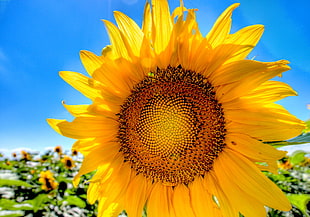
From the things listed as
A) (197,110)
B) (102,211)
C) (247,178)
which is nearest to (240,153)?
(247,178)

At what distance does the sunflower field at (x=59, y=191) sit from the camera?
121 inches

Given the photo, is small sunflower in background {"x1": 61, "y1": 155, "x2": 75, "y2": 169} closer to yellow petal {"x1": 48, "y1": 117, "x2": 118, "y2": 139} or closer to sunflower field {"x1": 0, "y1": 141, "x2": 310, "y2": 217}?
sunflower field {"x1": 0, "y1": 141, "x2": 310, "y2": 217}

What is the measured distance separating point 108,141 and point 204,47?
1.11 metres

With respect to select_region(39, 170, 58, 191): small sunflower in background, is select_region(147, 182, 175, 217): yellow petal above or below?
above

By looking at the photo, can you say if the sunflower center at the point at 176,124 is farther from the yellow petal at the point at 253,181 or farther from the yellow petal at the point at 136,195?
the yellow petal at the point at 136,195

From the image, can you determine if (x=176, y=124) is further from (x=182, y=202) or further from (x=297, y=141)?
(x=297, y=141)

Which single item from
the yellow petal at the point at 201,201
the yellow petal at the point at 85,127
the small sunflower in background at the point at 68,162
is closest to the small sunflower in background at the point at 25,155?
the small sunflower in background at the point at 68,162

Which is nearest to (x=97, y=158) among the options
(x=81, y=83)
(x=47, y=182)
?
(x=81, y=83)

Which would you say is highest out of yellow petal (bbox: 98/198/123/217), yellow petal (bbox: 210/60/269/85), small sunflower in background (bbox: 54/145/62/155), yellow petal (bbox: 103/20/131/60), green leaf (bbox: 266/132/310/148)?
yellow petal (bbox: 103/20/131/60)

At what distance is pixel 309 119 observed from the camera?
5.34 ft

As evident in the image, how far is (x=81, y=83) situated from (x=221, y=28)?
1099 millimetres

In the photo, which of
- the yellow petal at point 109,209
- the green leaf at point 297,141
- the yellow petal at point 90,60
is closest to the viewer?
the green leaf at point 297,141

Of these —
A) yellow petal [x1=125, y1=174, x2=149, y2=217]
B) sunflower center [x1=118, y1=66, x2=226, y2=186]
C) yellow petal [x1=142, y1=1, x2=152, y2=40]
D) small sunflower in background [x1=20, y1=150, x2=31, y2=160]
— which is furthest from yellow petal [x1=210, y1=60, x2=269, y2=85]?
small sunflower in background [x1=20, y1=150, x2=31, y2=160]

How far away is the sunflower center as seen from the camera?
1829 mm
